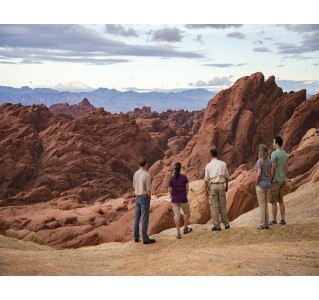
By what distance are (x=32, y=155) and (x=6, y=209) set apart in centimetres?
1837

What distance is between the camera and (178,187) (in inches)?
491

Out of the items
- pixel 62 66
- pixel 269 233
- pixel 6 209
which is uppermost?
pixel 62 66

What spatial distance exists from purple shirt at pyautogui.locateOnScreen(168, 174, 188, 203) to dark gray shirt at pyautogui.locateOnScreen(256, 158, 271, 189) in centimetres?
176

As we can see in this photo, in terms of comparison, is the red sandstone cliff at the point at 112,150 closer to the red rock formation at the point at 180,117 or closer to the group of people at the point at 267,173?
the red rock formation at the point at 180,117

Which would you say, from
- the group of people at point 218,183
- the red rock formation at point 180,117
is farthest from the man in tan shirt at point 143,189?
the red rock formation at point 180,117

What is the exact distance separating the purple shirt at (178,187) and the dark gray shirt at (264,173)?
1.76 meters

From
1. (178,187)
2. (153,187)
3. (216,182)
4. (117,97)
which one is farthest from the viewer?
(153,187)

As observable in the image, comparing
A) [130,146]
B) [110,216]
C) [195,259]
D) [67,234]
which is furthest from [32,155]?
[195,259]

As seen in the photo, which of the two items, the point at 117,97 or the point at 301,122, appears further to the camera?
the point at 301,122

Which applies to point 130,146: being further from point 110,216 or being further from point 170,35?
point 170,35

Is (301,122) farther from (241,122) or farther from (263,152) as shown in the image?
(263,152)

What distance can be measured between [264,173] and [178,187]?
205 centimetres

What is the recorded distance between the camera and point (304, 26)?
49.7 ft

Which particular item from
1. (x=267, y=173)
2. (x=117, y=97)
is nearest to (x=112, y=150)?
(x=117, y=97)
